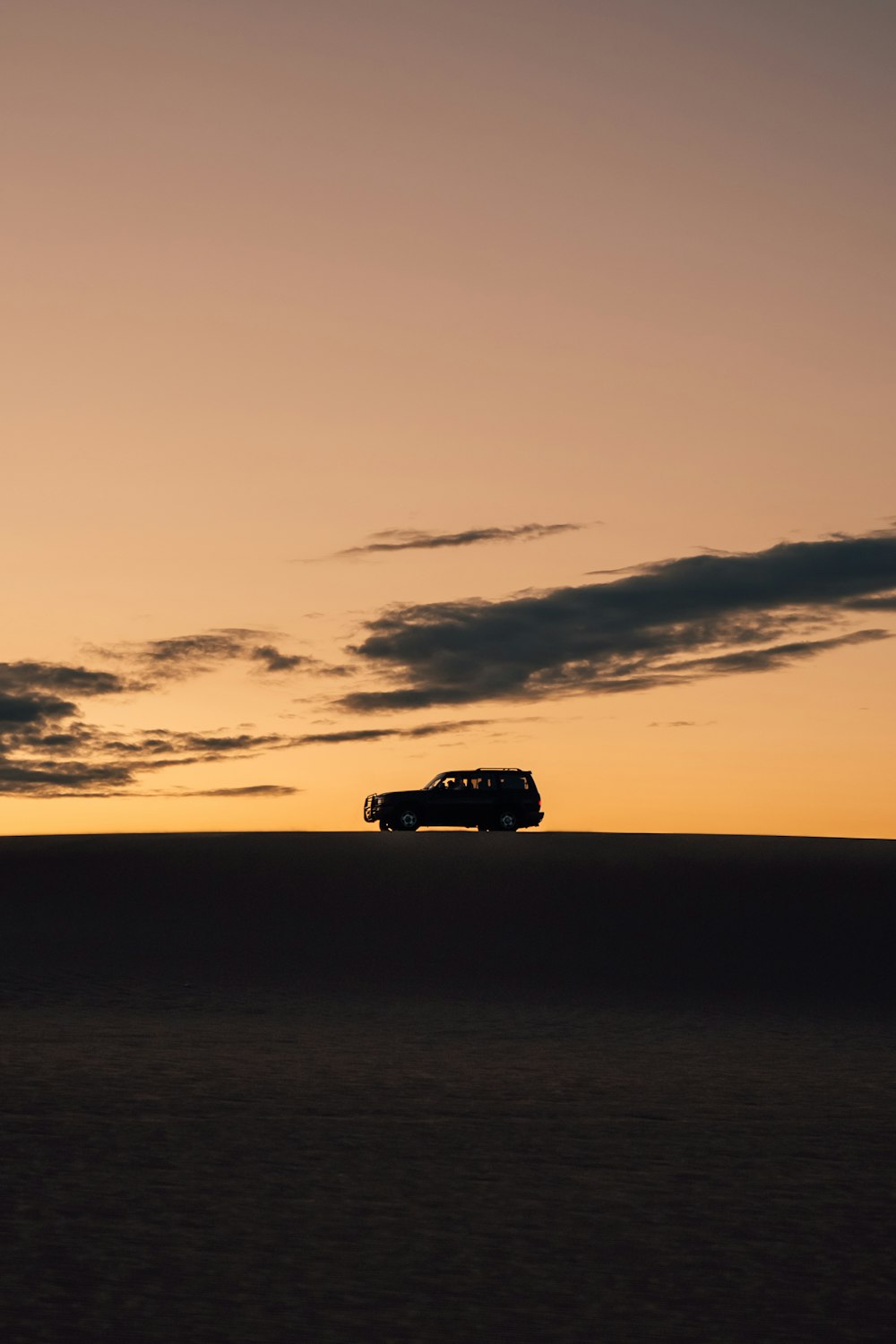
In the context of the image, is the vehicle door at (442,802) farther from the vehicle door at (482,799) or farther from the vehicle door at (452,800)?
the vehicle door at (482,799)

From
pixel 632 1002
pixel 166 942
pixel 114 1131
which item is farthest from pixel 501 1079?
pixel 166 942

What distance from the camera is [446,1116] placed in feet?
33.9

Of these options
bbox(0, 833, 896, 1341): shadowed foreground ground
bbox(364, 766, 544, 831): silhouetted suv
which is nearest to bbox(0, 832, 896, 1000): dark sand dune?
bbox(0, 833, 896, 1341): shadowed foreground ground

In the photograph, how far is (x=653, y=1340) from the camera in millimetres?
5945

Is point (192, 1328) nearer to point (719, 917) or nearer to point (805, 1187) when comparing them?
point (805, 1187)

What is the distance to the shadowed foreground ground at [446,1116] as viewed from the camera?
6.41m

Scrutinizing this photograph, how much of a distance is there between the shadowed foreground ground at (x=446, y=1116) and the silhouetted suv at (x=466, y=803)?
14132 mm

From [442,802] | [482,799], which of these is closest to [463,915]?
[442,802]

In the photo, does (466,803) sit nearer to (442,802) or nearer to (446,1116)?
(442,802)

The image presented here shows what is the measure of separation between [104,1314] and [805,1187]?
160 inches

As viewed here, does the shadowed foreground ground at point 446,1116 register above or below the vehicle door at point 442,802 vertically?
below

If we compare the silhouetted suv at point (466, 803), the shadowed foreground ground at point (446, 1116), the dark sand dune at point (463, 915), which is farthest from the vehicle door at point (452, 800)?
the shadowed foreground ground at point (446, 1116)

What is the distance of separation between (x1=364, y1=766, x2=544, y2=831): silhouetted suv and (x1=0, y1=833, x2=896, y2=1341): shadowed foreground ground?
14.1m

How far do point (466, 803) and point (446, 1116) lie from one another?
29.9 m
